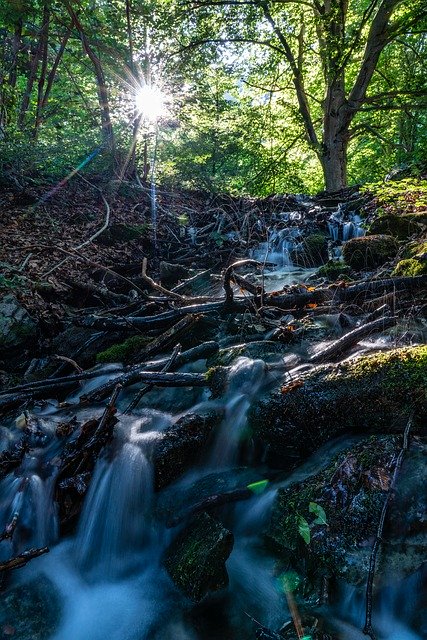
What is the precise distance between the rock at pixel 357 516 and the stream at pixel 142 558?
105 millimetres

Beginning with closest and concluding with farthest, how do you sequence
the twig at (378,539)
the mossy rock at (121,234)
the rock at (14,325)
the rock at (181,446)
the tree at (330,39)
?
the twig at (378,539) → the rock at (181,446) → the rock at (14,325) → the mossy rock at (121,234) → the tree at (330,39)

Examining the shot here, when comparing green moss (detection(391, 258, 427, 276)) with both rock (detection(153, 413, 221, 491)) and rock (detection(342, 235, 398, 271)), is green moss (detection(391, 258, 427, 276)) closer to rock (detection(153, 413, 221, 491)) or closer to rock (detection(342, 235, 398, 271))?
rock (detection(342, 235, 398, 271))

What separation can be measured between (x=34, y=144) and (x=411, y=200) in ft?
26.6

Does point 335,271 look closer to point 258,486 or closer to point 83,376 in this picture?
point 83,376

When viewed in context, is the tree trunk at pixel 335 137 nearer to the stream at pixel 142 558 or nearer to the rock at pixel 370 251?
the rock at pixel 370 251

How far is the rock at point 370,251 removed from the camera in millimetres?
6293

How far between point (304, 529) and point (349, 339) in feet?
5.81

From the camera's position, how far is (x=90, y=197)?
33.4ft

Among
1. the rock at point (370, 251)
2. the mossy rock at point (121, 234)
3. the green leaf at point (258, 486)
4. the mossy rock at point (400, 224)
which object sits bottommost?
the green leaf at point (258, 486)

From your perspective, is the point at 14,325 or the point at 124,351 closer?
the point at 124,351

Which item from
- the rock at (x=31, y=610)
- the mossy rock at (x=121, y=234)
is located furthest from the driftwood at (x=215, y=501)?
the mossy rock at (x=121, y=234)

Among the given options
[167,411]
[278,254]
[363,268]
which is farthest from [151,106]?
[167,411]

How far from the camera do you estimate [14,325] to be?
5.62 metres

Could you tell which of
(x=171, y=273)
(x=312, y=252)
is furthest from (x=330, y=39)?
(x=171, y=273)
